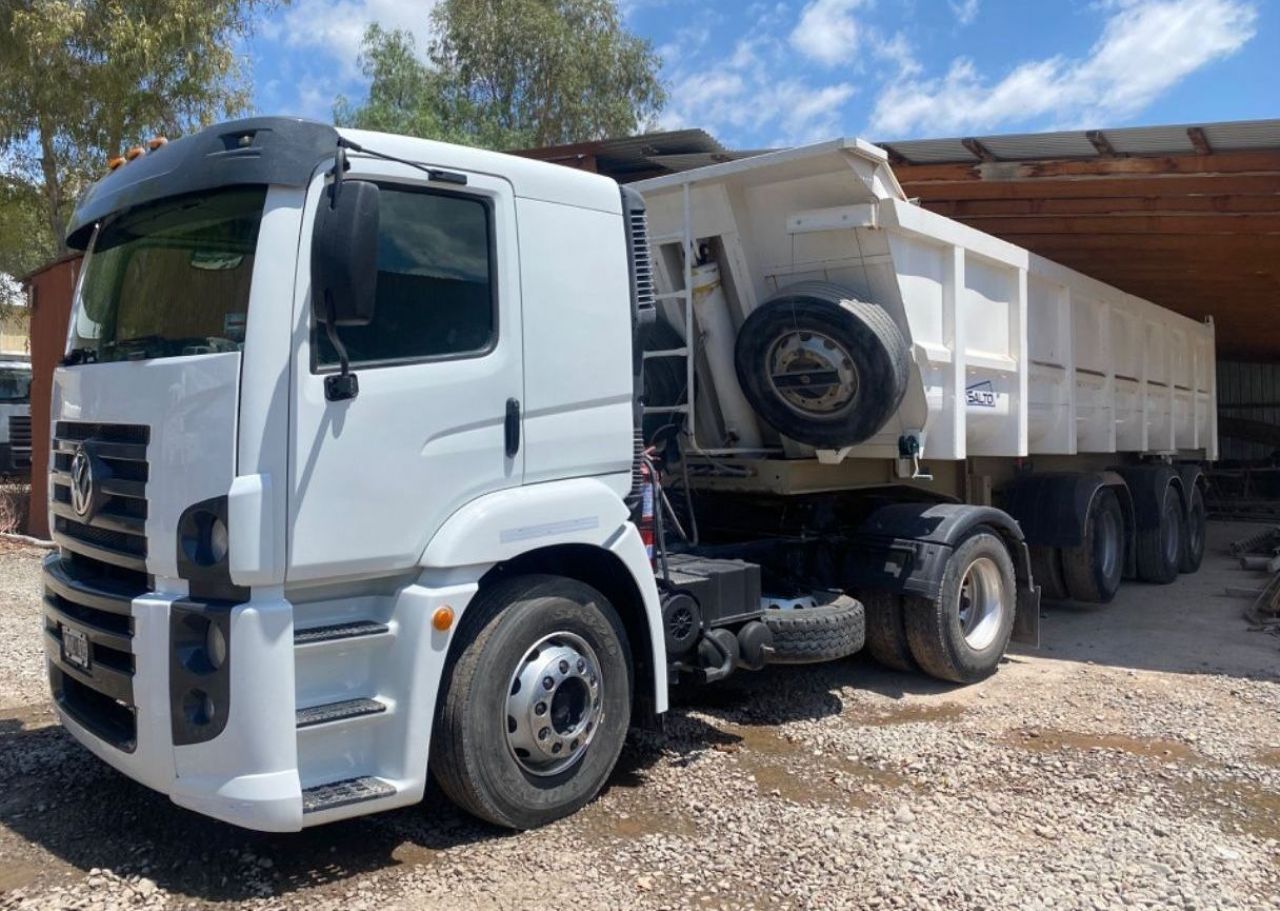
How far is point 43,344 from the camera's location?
12195 millimetres

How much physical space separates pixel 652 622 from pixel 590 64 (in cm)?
2361

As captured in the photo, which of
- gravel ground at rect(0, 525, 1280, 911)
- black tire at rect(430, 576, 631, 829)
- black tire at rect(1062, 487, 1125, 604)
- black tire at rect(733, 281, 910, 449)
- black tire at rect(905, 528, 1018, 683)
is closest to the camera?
gravel ground at rect(0, 525, 1280, 911)

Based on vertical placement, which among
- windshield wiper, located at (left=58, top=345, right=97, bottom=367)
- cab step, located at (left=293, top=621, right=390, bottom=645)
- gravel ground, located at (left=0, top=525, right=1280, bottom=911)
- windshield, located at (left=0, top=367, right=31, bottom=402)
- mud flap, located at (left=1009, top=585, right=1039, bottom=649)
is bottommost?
gravel ground, located at (left=0, top=525, right=1280, bottom=911)

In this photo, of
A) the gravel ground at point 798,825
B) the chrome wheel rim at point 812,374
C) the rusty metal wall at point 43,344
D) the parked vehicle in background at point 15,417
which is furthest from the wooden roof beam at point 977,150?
the parked vehicle in background at point 15,417

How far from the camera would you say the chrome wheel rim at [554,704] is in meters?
4.01

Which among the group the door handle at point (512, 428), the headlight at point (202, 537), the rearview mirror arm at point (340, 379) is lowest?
the headlight at point (202, 537)

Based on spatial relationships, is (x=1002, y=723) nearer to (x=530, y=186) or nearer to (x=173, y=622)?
(x=530, y=186)

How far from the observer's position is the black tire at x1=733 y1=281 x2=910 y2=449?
18.6 ft

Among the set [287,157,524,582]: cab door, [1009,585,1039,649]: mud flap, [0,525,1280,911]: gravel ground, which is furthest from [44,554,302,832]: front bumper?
[1009,585,1039,649]: mud flap

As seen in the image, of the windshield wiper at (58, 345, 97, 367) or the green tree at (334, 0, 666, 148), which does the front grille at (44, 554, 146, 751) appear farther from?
the green tree at (334, 0, 666, 148)

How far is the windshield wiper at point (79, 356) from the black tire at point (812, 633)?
10.8 feet

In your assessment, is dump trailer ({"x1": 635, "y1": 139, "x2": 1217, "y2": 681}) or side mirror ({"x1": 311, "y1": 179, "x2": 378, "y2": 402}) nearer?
side mirror ({"x1": 311, "y1": 179, "x2": 378, "y2": 402})

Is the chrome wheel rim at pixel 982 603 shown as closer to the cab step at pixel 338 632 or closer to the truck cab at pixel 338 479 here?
the truck cab at pixel 338 479

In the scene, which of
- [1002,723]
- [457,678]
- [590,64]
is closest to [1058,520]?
[1002,723]
